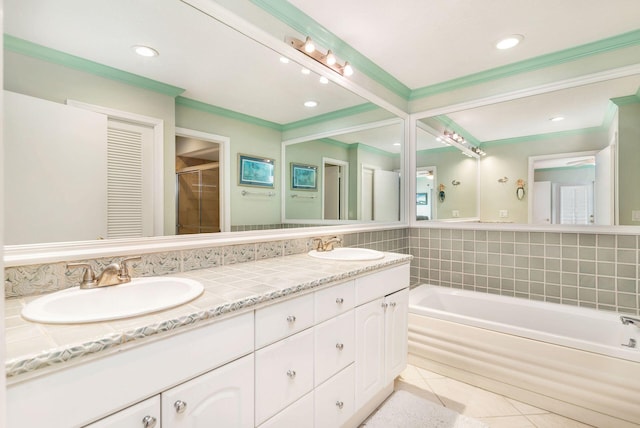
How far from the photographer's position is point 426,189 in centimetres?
308

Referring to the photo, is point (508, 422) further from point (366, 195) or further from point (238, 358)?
point (366, 195)

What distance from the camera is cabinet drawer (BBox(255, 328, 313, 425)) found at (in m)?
1.08

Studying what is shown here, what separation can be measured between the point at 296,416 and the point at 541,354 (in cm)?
160

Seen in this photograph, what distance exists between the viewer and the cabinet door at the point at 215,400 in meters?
0.84

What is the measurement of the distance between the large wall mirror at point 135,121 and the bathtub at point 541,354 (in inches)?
60.5

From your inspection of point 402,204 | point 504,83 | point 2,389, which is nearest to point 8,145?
point 2,389

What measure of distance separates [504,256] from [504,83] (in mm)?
1483

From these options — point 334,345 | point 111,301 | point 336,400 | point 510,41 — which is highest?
point 510,41

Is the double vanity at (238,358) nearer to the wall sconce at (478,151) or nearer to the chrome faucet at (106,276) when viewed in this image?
the chrome faucet at (106,276)

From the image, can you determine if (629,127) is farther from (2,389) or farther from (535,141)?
(2,389)

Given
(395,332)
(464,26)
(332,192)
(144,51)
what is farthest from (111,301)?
(464,26)

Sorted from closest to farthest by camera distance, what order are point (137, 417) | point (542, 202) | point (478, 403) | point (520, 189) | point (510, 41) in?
point (137, 417) → point (478, 403) → point (510, 41) → point (542, 202) → point (520, 189)

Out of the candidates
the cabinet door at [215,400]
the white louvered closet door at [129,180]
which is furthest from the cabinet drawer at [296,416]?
the white louvered closet door at [129,180]

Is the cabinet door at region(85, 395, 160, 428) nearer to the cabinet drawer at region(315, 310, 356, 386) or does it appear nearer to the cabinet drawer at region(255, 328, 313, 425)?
the cabinet drawer at region(255, 328, 313, 425)
